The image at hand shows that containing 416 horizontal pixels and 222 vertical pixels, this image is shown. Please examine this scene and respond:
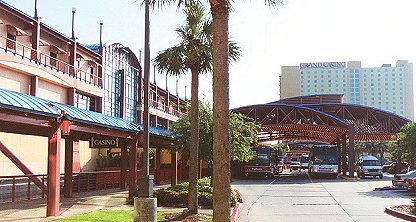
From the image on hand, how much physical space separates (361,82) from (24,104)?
17734 centimetres

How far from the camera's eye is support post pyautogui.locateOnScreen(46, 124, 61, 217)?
15969 millimetres

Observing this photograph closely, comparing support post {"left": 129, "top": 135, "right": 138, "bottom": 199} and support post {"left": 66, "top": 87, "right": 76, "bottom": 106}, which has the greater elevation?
support post {"left": 66, "top": 87, "right": 76, "bottom": 106}

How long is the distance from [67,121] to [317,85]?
16886cm

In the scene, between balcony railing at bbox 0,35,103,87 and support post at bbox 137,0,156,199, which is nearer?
support post at bbox 137,0,156,199

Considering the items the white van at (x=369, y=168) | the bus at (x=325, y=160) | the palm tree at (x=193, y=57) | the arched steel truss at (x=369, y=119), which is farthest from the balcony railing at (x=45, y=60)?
the white van at (x=369, y=168)

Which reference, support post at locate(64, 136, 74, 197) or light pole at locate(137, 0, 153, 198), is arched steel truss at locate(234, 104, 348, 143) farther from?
light pole at locate(137, 0, 153, 198)

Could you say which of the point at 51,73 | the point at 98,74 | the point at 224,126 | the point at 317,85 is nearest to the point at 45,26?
the point at 51,73

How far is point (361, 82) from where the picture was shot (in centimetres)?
18075

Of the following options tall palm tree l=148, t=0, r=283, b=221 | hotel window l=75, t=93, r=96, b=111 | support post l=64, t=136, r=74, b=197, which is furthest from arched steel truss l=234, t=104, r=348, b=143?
tall palm tree l=148, t=0, r=283, b=221

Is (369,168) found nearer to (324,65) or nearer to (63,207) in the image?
(63,207)

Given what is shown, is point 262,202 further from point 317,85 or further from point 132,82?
point 317,85

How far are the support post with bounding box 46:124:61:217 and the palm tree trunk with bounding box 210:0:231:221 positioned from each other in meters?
8.19

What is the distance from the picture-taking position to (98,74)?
51.8 meters

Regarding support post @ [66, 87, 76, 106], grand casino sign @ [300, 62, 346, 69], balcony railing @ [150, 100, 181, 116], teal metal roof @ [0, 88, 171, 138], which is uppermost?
grand casino sign @ [300, 62, 346, 69]
